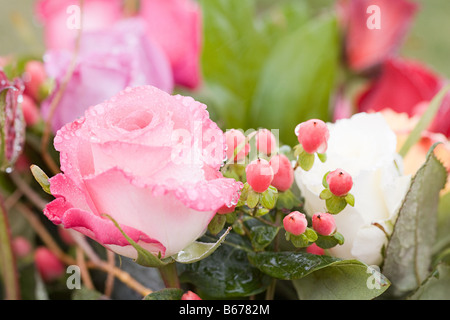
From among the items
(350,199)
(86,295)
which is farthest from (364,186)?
(86,295)

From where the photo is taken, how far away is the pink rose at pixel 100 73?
27cm

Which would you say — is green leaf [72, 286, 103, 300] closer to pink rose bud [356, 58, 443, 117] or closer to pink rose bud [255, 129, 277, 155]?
pink rose bud [255, 129, 277, 155]

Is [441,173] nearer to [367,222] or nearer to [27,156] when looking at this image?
[367,222]

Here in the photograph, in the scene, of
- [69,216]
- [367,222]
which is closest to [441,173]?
[367,222]

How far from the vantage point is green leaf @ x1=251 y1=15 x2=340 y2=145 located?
343 mm

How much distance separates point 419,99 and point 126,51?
18 centimetres

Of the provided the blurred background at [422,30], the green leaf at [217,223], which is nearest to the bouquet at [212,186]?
the green leaf at [217,223]

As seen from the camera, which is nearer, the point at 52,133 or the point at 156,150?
the point at 156,150

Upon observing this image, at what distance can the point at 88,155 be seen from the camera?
0.16 m

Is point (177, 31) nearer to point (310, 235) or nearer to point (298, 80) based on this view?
point (298, 80)

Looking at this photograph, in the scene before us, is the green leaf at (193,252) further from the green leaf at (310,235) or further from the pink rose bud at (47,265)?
the pink rose bud at (47,265)

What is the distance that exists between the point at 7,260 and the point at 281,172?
0.47 feet

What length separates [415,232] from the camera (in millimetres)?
200

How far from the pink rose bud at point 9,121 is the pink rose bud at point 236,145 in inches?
3.6
